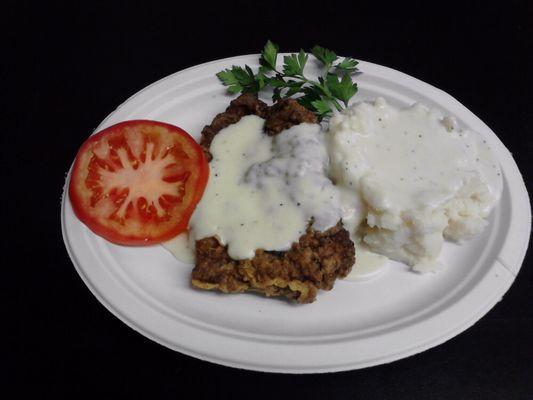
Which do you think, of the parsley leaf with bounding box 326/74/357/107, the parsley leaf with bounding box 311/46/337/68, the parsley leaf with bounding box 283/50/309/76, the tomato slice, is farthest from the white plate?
the parsley leaf with bounding box 283/50/309/76

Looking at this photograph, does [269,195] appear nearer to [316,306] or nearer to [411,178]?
[316,306]

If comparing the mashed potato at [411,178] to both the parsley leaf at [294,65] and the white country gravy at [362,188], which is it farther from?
the parsley leaf at [294,65]

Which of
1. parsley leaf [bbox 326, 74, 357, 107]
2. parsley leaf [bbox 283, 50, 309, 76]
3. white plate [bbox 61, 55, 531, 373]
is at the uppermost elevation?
parsley leaf [bbox 283, 50, 309, 76]

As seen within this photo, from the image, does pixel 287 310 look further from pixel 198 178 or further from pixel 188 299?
pixel 198 178

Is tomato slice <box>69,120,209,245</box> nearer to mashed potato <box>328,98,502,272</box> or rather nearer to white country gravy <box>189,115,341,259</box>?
white country gravy <box>189,115,341,259</box>

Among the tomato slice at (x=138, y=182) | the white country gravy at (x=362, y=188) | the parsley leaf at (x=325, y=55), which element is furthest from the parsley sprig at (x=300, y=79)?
the tomato slice at (x=138, y=182)

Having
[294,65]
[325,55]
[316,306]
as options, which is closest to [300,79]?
[294,65]
